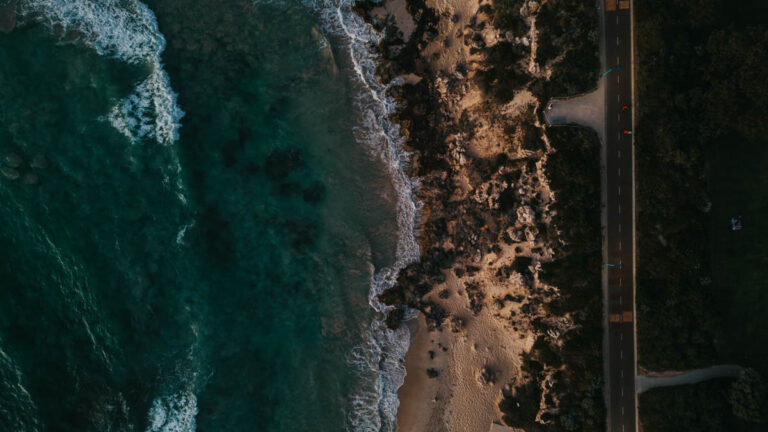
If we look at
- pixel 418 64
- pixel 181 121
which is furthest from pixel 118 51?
pixel 418 64

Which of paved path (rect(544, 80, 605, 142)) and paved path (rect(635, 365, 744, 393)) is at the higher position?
paved path (rect(544, 80, 605, 142))

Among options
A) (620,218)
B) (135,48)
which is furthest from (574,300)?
(135,48)

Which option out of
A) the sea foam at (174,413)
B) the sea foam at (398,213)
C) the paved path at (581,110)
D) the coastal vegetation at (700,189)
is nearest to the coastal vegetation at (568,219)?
the paved path at (581,110)

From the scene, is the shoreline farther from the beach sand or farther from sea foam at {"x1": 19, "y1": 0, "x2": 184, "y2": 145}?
sea foam at {"x1": 19, "y1": 0, "x2": 184, "y2": 145}

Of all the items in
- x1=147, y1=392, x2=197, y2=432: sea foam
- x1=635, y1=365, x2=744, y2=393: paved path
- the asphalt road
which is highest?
the asphalt road

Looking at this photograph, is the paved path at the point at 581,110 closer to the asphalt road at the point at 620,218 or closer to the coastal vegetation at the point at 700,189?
the asphalt road at the point at 620,218

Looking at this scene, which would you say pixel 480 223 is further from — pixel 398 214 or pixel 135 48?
pixel 135 48

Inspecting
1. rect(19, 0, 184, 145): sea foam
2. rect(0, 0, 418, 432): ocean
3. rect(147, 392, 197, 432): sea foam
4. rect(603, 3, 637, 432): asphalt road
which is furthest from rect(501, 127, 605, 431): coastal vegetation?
rect(19, 0, 184, 145): sea foam

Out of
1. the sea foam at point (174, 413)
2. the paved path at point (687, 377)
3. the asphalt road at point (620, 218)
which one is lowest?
the sea foam at point (174, 413)
